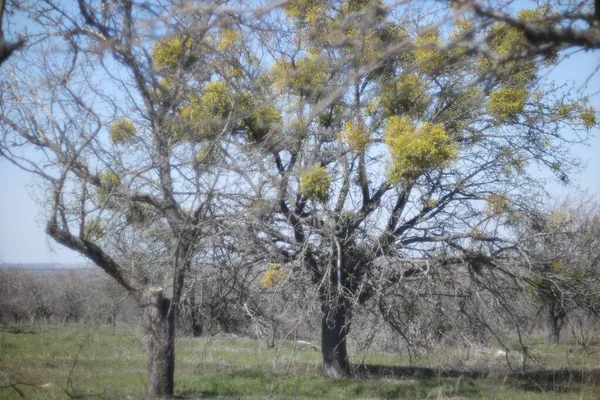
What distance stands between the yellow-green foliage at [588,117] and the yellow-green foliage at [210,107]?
6.44m

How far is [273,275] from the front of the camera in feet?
39.2

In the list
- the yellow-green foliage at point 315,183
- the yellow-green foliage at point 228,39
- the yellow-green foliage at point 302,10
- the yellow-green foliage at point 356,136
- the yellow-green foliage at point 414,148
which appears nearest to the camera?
the yellow-green foliage at point 228,39

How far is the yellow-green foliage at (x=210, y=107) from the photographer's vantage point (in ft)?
31.0

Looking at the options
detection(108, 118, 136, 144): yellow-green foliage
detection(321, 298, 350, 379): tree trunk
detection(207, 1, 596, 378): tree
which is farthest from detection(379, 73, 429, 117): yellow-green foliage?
detection(321, 298, 350, 379): tree trunk

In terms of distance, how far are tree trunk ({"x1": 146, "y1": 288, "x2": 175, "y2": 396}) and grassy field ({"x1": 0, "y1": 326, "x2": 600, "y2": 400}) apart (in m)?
0.30

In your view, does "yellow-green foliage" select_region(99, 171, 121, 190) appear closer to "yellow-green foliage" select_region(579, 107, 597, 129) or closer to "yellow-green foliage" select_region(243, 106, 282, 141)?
"yellow-green foliage" select_region(243, 106, 282, 141)

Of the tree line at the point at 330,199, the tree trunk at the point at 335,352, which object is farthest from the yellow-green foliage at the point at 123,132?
the tree trunk at the point at 335,352

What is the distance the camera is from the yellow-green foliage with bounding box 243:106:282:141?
34.9 feet

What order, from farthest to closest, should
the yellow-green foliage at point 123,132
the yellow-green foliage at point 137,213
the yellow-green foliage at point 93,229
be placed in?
1. the yellow-green foliage at point 137,213
2. the yellow-green foliage at point 123,132
3. the yellow-green foliage at point 93,229

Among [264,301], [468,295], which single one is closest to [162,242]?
[264,301]

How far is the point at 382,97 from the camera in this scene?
10891mm

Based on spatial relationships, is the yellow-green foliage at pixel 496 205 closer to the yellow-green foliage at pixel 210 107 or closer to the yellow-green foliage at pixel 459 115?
the yellow-green foliage at pixel 459 115

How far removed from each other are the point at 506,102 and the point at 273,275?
5129 millimetres

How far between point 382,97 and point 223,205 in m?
3.58
